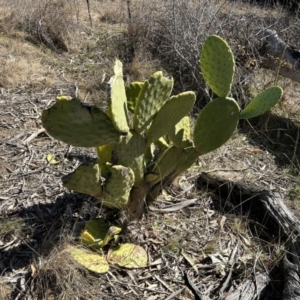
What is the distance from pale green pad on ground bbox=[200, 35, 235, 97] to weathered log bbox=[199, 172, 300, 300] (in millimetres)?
842

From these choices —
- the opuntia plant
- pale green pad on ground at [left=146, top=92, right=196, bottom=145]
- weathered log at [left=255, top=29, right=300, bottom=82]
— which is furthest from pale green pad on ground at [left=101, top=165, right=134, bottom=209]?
weathered log at [left=255, top=29, right=300, bottom=82]

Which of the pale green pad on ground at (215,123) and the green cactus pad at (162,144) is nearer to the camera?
the pale green pad on ground at (215,123)

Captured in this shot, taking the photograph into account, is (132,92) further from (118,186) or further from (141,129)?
(118,186)

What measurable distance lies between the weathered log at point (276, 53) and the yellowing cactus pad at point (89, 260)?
301 cm

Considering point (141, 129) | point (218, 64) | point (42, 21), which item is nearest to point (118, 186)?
point (141, 129)

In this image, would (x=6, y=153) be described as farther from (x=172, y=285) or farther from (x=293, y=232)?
(x=293, y=232)

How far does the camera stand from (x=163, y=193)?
3.26m

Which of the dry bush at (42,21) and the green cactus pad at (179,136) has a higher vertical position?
the green cactus pad at (179,136)

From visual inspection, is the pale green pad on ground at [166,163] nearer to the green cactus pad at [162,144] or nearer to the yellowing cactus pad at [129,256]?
the green cactus pad at [162,144]

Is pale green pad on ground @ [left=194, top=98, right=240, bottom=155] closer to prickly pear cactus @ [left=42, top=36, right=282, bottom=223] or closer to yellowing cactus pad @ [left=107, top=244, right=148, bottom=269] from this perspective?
prickly pear cactus @ [left=42, top=36, right=282, bottom=223]

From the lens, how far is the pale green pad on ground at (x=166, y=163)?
275cm

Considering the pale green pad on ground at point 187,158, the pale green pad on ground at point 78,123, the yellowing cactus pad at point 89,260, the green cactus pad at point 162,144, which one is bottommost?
the yellowing cactus pad at point 89,260

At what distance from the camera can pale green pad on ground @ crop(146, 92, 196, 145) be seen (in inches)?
96.2

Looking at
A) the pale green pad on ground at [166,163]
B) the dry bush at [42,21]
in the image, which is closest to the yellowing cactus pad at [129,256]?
the pale green pad on ground at [166,163]
